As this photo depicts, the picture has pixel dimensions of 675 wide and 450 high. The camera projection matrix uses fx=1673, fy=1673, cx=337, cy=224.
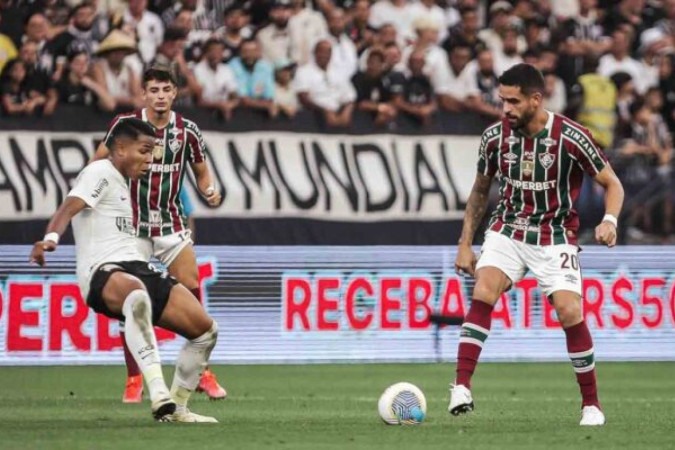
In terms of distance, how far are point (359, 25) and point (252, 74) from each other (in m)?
1.98

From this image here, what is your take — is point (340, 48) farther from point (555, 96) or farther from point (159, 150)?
point (159, 150)

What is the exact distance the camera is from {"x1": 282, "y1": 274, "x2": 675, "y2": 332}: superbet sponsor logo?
51.7 ft

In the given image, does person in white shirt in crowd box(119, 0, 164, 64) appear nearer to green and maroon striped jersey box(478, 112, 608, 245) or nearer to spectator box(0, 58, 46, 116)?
spectator box(0, 58, 46, 116)

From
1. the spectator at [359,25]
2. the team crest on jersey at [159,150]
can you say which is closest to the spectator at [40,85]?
the spectator at [359,25]

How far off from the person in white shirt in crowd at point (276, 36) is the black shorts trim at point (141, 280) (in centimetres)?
911

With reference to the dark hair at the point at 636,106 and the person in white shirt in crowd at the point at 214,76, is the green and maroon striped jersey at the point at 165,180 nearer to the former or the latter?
the person in white shirt in crowd at the point at 214,76

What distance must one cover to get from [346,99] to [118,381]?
5479 millimetres

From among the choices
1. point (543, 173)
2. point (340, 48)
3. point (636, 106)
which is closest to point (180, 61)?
point (340, 48)

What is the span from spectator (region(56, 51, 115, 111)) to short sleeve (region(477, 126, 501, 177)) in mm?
7381

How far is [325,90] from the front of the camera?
18.0m

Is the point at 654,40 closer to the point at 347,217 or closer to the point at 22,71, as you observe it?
the point at 347,217

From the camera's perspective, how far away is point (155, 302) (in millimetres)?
9414

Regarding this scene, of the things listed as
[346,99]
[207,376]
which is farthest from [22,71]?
[207,376]

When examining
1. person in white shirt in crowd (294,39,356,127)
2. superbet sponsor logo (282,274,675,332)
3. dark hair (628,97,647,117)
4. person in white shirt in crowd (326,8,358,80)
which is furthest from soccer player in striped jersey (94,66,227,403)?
dark hair (628,97,647,117)
